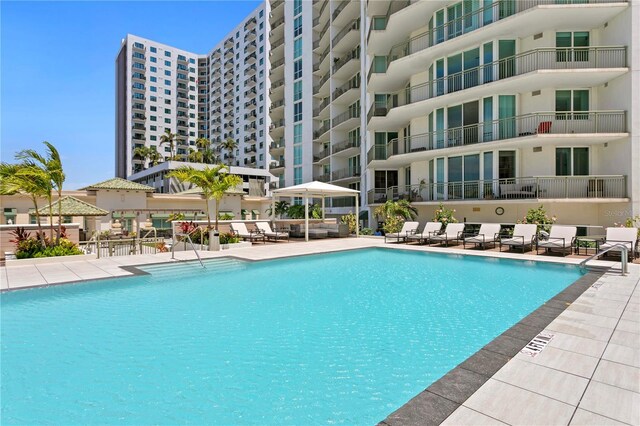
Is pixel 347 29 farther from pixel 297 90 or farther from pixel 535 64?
pixel 535 64

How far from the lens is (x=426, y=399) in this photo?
2.99 metres

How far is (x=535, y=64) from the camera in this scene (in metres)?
16.7

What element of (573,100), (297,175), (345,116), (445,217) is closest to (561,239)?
(445,217)

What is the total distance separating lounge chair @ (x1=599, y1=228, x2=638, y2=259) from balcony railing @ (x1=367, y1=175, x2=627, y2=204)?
4624 mm

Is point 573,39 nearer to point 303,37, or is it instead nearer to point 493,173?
point 493,173

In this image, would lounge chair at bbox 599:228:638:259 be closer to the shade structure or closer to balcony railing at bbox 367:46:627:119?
balcony railing at bbox 367:46:627:119

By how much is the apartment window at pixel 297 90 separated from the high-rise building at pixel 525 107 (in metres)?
21.1

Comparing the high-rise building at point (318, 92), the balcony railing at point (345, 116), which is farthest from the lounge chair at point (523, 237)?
the balcony railing at point (345, 116)

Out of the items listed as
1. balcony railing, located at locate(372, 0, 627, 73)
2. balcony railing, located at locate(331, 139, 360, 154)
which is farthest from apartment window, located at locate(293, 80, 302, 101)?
balcony railing, located at locate(372, 0, 627, 73)

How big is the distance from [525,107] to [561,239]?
29.4 feet

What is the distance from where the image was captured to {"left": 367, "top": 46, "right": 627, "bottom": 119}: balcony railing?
15938mm

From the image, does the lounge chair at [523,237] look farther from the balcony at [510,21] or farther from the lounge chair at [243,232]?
the lounge chair at [243,232]

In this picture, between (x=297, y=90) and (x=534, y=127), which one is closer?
(x=534, y=127)

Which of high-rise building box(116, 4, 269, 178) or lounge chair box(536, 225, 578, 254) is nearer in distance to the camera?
lounge chair box(536, 225, 578, 254)
